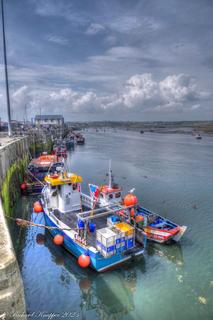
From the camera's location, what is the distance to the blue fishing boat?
43.4ft

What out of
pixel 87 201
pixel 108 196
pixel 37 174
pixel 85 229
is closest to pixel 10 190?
pixel 37 174

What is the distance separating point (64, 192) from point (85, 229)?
4.96m

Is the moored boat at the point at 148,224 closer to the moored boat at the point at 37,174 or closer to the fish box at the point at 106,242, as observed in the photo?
the fish box at the point at 106,242

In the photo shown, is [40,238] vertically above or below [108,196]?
below

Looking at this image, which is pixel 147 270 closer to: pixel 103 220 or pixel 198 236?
pixel 103 220

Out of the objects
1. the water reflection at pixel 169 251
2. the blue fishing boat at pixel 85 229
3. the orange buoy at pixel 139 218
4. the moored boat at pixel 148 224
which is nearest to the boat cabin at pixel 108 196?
the moored boat at pixel 148 224

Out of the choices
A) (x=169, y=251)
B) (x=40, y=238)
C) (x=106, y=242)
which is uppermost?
(x=106, y=242)

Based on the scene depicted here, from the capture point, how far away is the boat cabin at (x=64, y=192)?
58.3 feet

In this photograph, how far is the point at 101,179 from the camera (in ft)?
126

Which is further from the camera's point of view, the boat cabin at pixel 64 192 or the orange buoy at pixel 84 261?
the boat cabin at pixel 64 192

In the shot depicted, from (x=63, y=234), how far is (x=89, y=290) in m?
4.02

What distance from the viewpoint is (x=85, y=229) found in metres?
13.7

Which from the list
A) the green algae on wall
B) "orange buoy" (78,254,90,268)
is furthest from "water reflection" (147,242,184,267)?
the green algae on wall

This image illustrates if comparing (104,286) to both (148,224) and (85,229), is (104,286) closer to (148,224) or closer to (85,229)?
(85,229)
